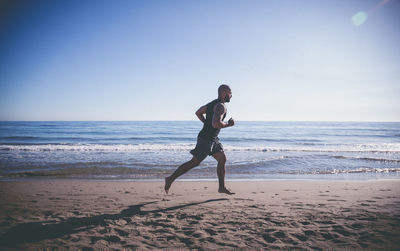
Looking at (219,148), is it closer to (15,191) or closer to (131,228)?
(131,228)

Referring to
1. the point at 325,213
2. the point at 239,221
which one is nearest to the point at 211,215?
the point at 239,221

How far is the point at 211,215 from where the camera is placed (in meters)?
3.10

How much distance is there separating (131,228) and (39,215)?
1598 millimetres

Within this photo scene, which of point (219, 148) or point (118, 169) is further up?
point (219, 148)

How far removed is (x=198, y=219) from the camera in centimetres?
296

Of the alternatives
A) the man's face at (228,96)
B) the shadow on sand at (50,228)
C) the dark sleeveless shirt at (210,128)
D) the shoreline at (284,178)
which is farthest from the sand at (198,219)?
the man's face at (228,96)

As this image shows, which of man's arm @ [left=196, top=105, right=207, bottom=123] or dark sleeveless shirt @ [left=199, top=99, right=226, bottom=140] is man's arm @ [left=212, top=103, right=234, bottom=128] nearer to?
dark sleeveless shirt @ [left=199, top=99, right=226, bottom=140]

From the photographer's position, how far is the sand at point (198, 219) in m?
2.29

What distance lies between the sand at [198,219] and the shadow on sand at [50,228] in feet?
0.03

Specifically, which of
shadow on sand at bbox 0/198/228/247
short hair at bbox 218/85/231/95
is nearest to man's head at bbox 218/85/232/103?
short hair at bbox 218/85/231/95

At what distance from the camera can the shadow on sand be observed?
236 centimetres

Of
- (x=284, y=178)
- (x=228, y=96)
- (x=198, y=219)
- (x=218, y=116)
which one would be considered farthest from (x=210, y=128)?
(x=284, y=178)

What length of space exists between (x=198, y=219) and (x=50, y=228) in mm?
1904

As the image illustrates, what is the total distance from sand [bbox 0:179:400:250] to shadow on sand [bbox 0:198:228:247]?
0.01 metres
